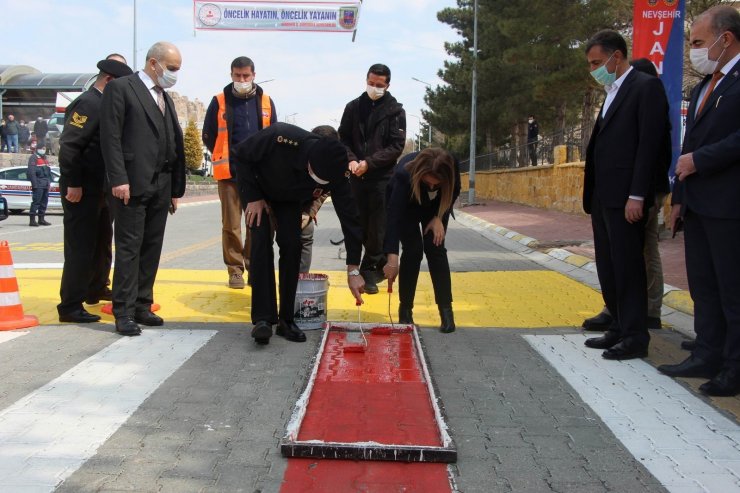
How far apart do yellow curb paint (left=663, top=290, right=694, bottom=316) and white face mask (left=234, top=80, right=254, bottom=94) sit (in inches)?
188

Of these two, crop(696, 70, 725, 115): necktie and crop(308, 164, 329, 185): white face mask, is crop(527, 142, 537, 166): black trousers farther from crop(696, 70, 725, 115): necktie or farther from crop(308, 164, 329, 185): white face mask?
crop(308, 164, 329, 185): white face mask

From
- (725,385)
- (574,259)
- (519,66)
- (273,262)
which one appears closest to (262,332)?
(273,262)

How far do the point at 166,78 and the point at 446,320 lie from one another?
305 centimetres

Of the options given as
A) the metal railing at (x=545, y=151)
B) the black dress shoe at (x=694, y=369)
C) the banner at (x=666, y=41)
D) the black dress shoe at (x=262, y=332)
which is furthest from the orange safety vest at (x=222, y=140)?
the metal railing at (x=545, y=151)

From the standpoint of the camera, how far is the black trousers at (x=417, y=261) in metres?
5.52

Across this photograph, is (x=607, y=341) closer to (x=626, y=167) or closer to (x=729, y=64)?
(x=626, y=167)

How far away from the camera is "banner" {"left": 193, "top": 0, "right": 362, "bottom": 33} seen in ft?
62.2

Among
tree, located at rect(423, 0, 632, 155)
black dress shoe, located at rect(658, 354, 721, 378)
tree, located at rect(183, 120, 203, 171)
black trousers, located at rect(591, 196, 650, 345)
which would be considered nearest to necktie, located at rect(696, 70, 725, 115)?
black trousers, located at rect(591, 196, 650, 345)

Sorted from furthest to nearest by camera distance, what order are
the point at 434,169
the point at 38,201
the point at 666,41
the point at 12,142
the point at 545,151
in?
the point at 12,142
the point at 545,151
the point at 38,201
the point at 666,41
the point at 434,169

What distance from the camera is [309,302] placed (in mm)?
5457

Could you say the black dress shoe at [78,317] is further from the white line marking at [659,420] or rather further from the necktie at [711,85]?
the necktie at [711,85]

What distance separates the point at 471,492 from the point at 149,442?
1552 millimetres

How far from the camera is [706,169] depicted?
3.95 meters

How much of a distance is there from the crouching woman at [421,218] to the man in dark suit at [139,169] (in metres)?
1.92
